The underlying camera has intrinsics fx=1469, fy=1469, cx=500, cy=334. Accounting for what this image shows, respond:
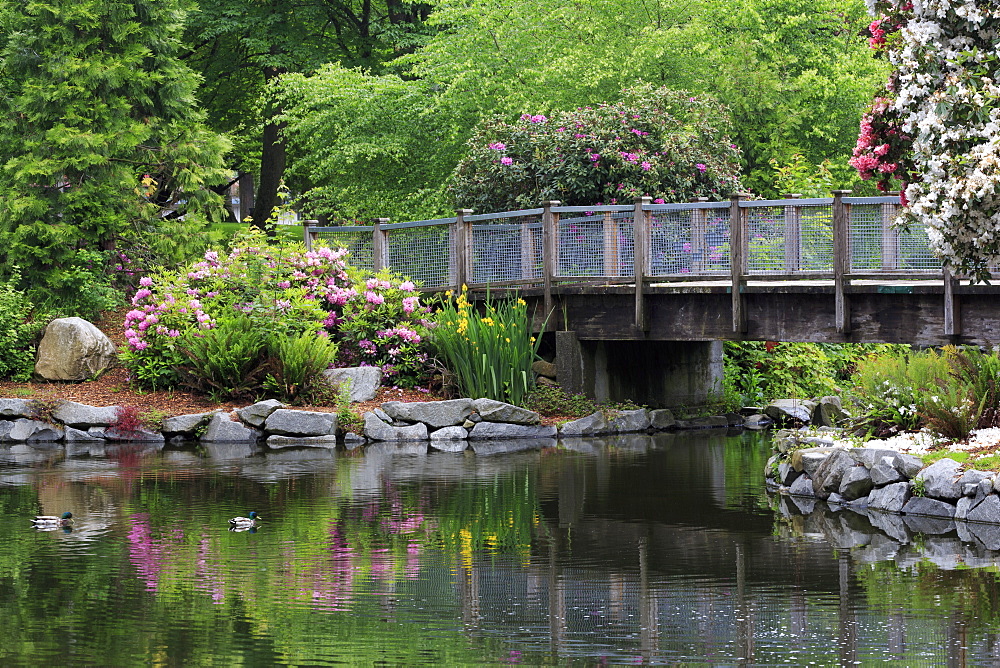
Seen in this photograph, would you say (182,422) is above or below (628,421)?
above

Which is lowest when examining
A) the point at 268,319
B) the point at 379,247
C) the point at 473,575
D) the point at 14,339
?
the point at 473,575

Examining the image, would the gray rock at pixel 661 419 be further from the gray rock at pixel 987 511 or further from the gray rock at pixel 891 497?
the gray rock at pixel 987 511

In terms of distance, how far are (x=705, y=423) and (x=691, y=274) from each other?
10.7 feet

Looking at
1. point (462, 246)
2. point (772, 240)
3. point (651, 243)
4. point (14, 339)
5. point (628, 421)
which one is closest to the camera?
point (772, 240)

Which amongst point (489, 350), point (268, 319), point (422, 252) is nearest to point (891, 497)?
point (489, 350)

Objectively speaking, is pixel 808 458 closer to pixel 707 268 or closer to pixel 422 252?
pixel 707 268

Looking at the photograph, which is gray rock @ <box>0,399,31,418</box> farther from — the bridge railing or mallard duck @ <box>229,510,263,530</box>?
mallard duck @ <box>229,510,263,530</box>

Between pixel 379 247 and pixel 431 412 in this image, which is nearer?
pixel 431 412

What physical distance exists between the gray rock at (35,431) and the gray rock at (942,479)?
11.4 m

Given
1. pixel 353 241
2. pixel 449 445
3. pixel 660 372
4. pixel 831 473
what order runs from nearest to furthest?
pixel 831 473, pixel 449 445, pixel 660 372, pixel 353 241

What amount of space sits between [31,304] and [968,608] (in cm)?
1694

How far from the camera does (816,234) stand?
56.7 ft

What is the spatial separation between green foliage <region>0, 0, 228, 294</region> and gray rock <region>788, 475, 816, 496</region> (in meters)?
13.1

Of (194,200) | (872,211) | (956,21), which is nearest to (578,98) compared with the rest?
(194,200)
